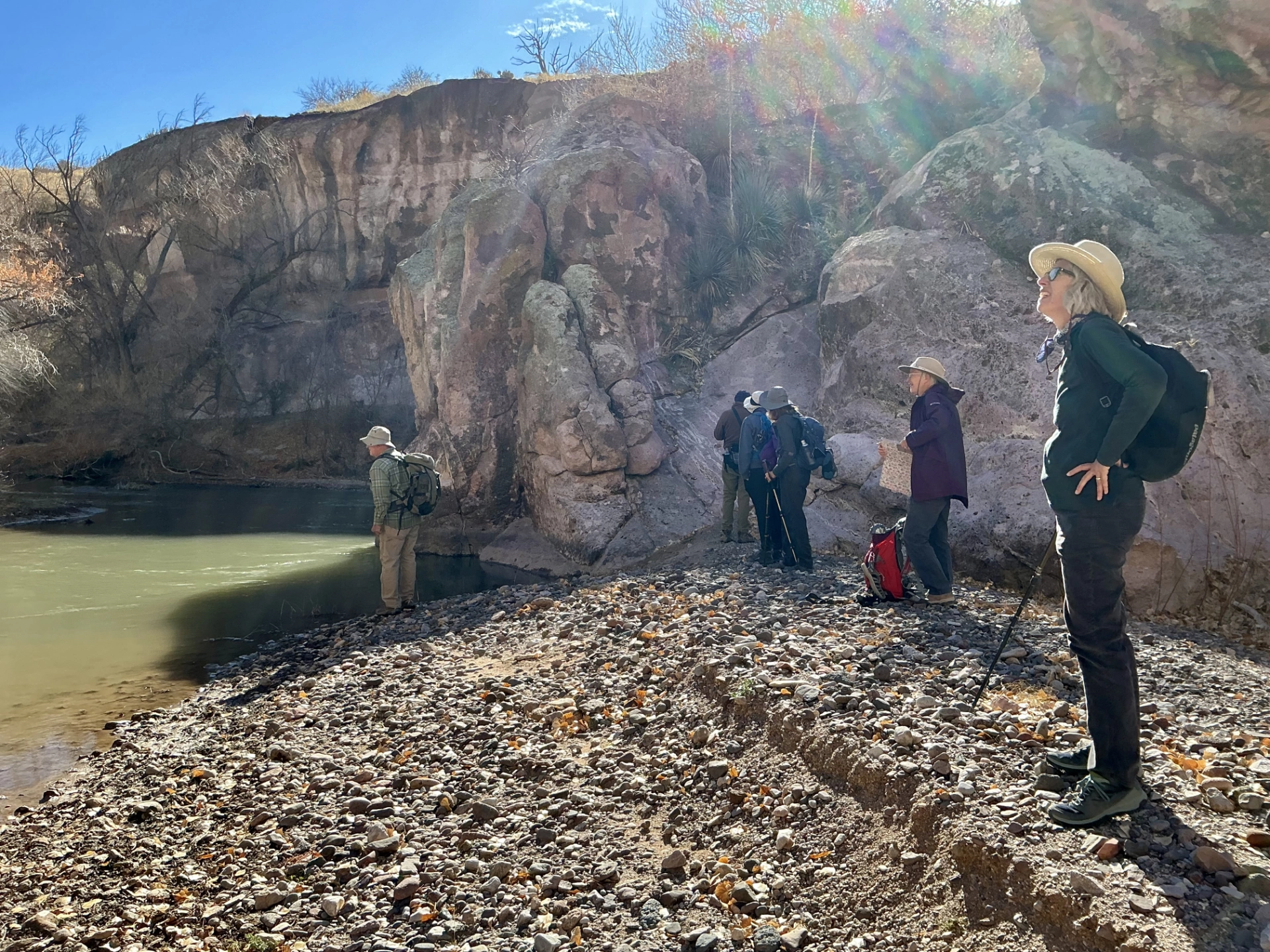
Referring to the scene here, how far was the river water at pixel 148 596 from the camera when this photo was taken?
8.45 m

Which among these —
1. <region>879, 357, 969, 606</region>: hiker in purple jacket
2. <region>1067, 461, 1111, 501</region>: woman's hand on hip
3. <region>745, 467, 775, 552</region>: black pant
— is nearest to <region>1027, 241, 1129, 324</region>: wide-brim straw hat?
<region>1067, 461, 1111, 501</region>: woman's hand on hip

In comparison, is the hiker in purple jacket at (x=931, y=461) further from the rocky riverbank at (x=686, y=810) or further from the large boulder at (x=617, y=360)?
the large boulder at (x=617, y=360)

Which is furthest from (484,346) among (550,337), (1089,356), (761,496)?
(1089,356)

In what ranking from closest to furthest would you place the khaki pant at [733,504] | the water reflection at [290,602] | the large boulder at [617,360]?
the water reflection at [290,602]
the khaki pant at [733,504]
the large boulder at [617,360]

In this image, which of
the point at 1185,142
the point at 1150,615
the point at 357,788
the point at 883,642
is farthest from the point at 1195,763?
the point at 1185,142

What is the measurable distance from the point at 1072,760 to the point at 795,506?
6397mm

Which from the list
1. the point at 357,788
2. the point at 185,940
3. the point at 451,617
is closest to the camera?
the point at 185,940

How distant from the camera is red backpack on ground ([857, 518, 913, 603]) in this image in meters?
8.16

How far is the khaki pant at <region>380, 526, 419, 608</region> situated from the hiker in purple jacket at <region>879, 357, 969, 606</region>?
5818 mm

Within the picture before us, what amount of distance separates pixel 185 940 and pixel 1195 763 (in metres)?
4.55

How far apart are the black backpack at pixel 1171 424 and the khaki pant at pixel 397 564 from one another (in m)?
8.66

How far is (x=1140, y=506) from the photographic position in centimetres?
374

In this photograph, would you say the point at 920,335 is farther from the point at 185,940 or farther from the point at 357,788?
the point at 185,940

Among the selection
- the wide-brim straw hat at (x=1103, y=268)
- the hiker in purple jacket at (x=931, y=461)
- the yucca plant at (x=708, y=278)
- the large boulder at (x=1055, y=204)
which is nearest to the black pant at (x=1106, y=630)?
the wide-brim straw hat at (x=1103, y=268)
